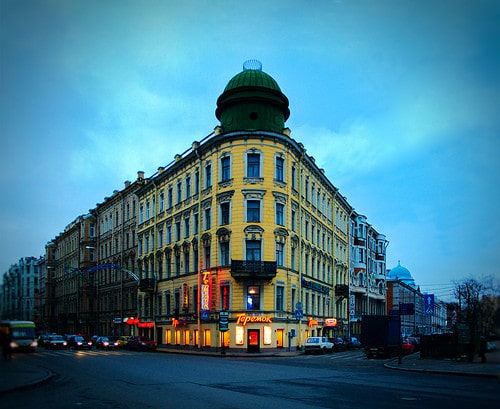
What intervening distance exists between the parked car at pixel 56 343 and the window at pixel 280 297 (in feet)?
73.1

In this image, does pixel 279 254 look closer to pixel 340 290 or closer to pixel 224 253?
pixel 224 253

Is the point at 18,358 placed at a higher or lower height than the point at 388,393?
higher

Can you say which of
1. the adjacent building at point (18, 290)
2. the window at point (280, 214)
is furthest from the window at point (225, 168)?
the adjacent building at point (18, 290)

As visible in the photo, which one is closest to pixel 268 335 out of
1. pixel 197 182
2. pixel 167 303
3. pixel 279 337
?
pixel 279 337

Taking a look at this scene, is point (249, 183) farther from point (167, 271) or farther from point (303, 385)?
point (303, 385)

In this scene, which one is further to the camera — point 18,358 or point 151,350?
point 151,350

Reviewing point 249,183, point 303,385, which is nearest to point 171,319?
point 249,183

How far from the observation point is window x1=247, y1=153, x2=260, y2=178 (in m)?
48.9

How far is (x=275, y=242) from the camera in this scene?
4838 centimetres

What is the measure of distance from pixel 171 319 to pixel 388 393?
4367 cm

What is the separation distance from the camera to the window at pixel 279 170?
49.8 m

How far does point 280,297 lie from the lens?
160 feet

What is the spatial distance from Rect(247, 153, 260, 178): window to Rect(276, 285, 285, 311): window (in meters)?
10.1

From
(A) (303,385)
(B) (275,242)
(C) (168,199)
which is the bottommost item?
(A) (303,385)
